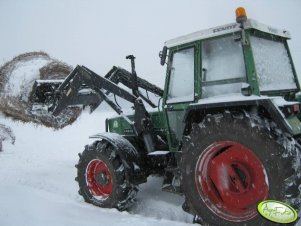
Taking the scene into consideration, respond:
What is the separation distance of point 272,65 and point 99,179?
9.82 feet

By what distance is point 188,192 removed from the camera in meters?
4.10

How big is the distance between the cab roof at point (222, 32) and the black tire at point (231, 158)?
1030 mm

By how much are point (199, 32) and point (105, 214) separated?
8.90 ft

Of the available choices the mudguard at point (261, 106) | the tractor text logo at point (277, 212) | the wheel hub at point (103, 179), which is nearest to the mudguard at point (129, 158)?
the wheel hub at point (103, 179)

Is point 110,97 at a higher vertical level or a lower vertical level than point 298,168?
higher

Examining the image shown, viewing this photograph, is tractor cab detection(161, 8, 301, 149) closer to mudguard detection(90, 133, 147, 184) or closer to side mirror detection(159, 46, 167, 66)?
side mirror detection(159, 46, 167, 66)

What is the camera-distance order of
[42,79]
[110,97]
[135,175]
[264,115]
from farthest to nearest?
[42,79], [110,97], [135,175], [264,115]

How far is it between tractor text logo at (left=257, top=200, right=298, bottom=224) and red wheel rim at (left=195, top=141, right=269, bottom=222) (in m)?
1.57

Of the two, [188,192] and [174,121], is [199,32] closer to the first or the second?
[174,121]

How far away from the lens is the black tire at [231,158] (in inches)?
132

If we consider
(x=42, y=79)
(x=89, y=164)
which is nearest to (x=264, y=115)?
(x=89, y=164)

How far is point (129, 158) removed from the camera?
16.8ft

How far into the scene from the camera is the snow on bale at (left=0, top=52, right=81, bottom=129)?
6879mm

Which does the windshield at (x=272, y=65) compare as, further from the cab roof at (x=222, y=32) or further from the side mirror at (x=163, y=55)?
the side mirror at (x=163, y=55)
